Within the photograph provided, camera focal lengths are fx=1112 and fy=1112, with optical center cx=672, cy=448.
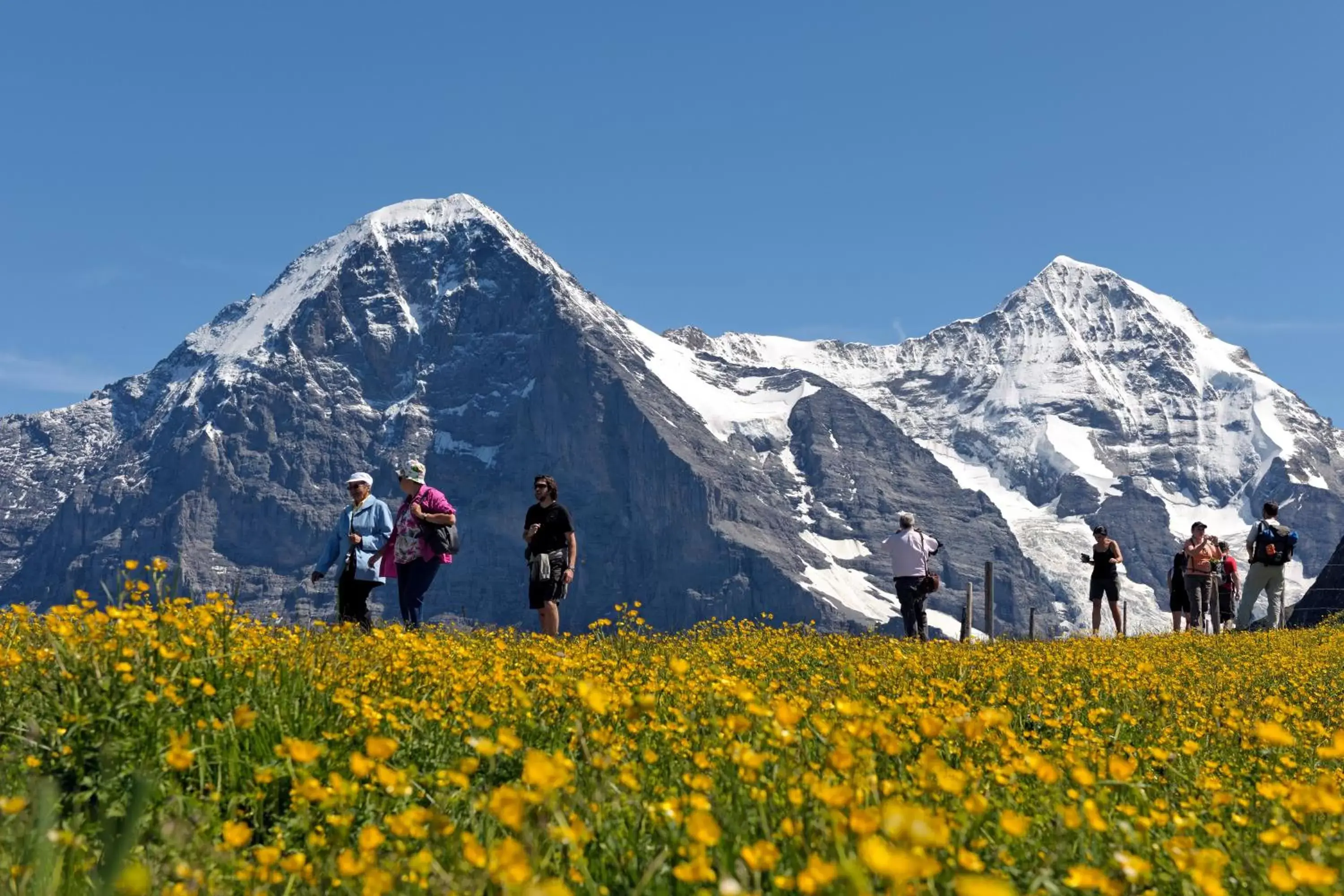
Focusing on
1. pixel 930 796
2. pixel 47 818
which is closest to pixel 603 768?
pixel 930 796

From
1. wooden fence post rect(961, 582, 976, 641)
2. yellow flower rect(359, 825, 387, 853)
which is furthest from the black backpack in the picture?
yellow flower rect(359, 825, 387, 853)

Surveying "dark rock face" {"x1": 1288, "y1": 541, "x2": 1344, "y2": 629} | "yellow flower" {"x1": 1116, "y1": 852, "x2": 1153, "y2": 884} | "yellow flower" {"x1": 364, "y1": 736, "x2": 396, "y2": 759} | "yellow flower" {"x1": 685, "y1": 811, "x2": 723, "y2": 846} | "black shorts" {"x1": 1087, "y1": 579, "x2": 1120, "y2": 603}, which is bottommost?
"yellow flower" {"x1": 1116, "y1": 852, "x2": 1153, "y2": 884}

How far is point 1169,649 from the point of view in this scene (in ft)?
53.4

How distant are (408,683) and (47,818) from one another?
13.0ft

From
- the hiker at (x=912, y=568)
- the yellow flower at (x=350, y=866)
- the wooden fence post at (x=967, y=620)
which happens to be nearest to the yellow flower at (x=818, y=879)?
the yellow flower at (x=350, y=866)

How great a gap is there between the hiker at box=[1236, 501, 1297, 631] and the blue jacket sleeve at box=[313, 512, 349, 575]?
54.8ft

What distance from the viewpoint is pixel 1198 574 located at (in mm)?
23469

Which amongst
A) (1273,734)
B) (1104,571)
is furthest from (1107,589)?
(1273,734)

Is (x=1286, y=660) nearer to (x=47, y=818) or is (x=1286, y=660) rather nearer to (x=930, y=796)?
(x=930, y=796)

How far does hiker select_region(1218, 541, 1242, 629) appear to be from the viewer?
28.1 m

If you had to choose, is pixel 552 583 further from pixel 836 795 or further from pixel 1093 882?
pixel 1093 882

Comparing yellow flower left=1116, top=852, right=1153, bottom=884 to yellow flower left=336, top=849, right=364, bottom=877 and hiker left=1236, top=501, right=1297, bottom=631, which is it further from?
hiker left=1236, top=501, right=1297, bottom=631

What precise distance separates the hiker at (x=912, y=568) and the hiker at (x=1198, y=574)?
6655 millimetres

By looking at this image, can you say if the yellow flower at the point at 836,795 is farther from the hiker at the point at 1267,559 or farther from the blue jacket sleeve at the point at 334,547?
the hiker at the point at 1267,559
